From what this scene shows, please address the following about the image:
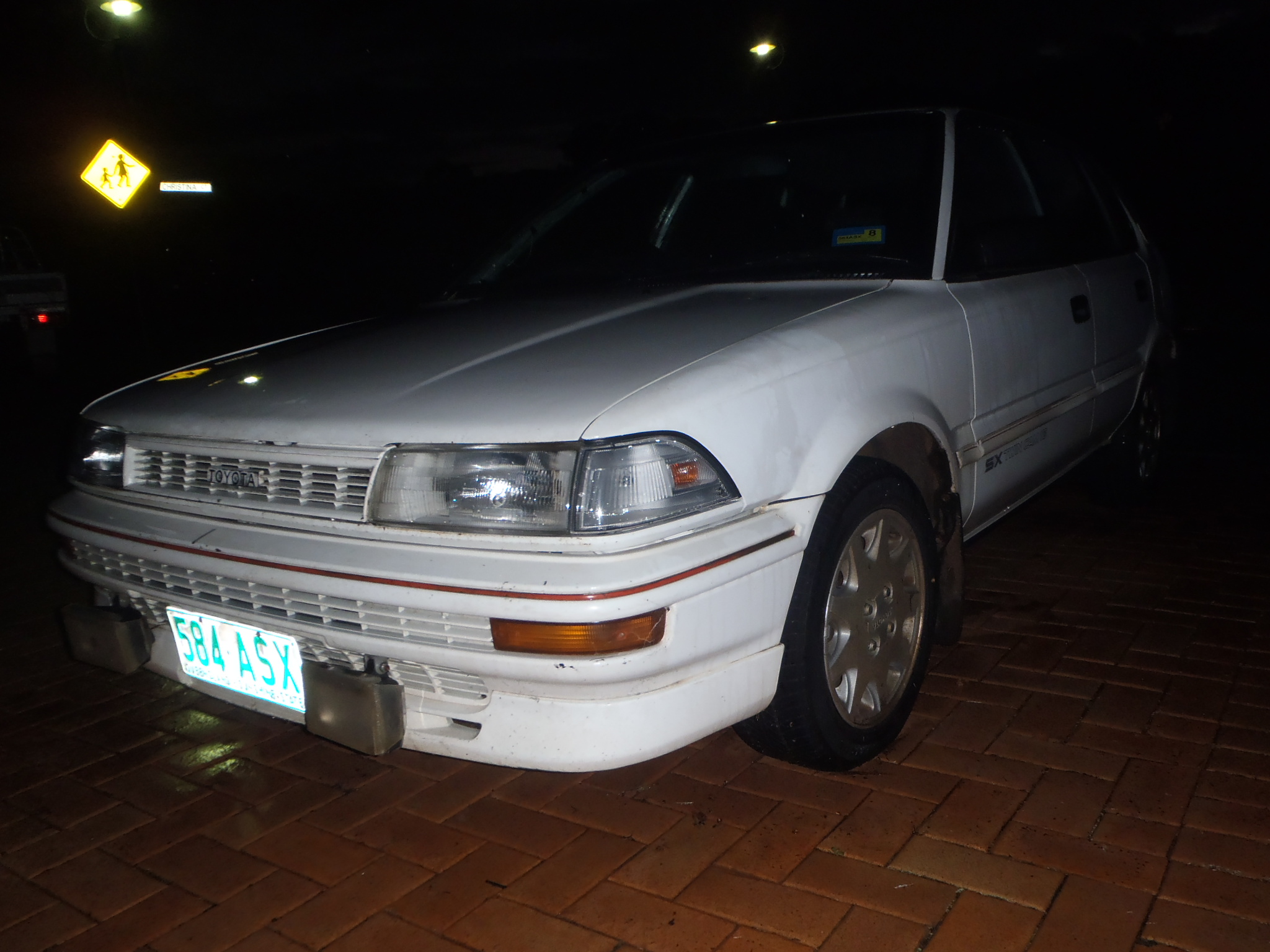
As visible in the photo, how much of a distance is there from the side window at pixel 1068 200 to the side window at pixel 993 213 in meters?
0.08

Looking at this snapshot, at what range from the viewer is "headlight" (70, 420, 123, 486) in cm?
256

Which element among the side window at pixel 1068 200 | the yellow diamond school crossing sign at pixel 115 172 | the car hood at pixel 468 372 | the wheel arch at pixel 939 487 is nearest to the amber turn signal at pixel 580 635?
the car hood at pixel 468 372

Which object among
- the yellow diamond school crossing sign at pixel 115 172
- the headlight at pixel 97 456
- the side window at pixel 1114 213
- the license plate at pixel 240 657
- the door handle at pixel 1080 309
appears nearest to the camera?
the license plate at pixel 240 657

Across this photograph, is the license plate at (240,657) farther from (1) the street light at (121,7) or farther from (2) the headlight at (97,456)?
(1) the street light at (121,7)

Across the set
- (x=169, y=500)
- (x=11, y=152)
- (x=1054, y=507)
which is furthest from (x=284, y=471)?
(x=11, y=152)

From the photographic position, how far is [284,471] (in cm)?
218

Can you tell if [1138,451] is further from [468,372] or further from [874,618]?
[468,372]

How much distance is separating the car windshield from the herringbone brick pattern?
1314 mm

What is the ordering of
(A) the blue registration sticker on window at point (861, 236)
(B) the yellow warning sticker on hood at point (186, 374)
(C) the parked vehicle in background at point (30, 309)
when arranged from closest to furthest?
1. (B) the yellow warning sticker on hood at point (186, 374)
2. (A) the blue registration sticker on window at point (861, 236)
3. (C) the parked vehicle in background at point (30, 309)

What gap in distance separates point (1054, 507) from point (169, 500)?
414cm

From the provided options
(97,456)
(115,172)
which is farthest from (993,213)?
(115,172)

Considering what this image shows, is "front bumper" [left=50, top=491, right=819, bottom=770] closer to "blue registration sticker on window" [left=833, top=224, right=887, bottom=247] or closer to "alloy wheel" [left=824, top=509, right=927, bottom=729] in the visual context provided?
"alloy wheel" [left=824, top=509, right=927, bottom=729]

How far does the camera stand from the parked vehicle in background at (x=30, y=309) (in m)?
14.7

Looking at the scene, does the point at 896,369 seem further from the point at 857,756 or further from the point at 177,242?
the point at 177,242
